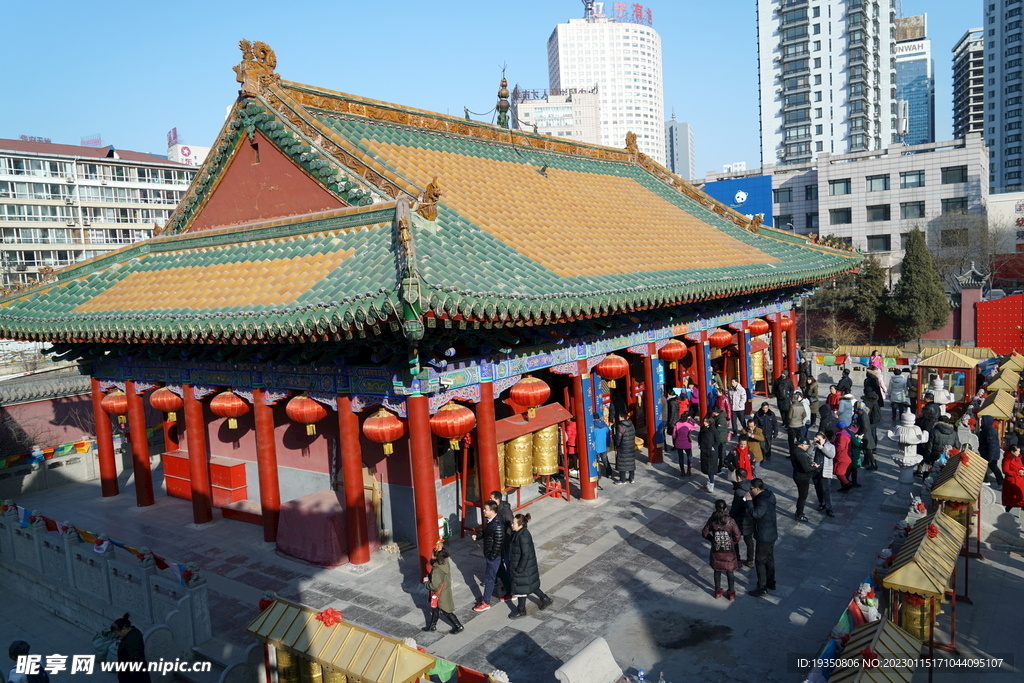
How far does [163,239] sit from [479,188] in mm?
6939

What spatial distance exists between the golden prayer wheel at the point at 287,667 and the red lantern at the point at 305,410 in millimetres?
5118

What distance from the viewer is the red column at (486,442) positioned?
1181 centimetres

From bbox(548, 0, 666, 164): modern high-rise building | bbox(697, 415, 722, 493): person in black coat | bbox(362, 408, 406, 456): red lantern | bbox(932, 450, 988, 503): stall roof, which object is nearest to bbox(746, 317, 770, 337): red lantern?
bbox(697, 415, 722, 493): person in black coat

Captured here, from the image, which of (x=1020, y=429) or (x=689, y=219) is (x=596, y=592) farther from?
(x=689, y=219)

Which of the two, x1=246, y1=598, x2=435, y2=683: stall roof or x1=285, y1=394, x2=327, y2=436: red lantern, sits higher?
x1=285, y1=394, x2=327, y2=436: red lantern

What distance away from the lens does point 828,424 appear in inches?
600

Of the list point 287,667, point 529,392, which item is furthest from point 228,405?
point 287,667

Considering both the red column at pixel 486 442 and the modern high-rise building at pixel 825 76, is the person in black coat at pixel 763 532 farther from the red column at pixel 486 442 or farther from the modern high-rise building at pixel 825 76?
the modern high-rise building at pixel 825 76

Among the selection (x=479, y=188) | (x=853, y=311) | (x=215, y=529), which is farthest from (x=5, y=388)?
(x=853, y=311)

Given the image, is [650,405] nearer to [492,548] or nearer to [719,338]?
[719,338]

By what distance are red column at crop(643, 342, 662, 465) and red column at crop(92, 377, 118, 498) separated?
12.6m

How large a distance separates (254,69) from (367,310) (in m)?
7.13

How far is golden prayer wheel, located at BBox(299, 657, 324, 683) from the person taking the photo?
23.5 ft

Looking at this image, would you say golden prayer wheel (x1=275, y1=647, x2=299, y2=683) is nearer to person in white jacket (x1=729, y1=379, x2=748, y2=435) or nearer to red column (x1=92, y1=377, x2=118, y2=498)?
red column (x1=92, y1=377, x2=118, y2=498)
